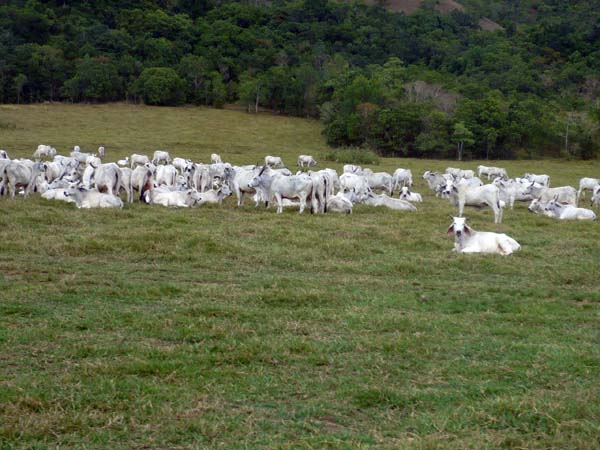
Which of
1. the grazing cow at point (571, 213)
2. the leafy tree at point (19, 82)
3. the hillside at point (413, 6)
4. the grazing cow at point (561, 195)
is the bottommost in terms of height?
the grazing cow at point (571, 213)

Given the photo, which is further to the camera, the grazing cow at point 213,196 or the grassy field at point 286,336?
the grazing cow at point 213,196

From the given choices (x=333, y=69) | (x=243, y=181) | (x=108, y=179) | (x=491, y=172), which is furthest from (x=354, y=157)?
(x=333, y=69)

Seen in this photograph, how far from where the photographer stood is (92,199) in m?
17.8

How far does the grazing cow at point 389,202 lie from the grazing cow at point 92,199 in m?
7.31

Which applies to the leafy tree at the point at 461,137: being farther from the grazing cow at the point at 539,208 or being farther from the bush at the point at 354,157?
the grazing cow at the point at 539,208

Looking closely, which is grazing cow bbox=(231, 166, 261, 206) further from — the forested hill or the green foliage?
the green foliage

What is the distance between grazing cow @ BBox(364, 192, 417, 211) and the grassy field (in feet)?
12.7

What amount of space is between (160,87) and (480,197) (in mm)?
50199

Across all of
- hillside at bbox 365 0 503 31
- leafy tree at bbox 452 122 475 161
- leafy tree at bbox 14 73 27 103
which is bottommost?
leafy tree at bbox 452 122 475 161

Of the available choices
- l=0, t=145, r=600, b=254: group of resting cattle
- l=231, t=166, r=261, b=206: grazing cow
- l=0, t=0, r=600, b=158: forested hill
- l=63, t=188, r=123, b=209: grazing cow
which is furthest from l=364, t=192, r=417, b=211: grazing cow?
l=0, t=0, r=600, b=158: forested hill

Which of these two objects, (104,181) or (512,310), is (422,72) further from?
(512,310)

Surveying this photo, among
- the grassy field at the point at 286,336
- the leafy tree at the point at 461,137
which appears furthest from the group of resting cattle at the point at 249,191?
the leafy tree at the point at 461,137

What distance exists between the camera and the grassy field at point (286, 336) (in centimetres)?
552

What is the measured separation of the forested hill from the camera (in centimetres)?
5453
